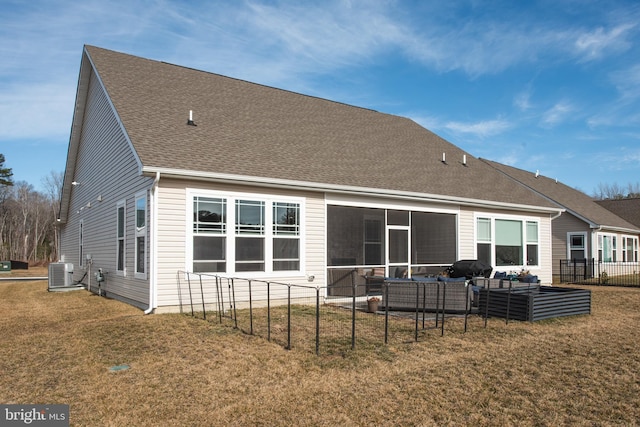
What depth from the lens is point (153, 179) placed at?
1016 centimetres

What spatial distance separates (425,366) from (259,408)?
8.26 ft

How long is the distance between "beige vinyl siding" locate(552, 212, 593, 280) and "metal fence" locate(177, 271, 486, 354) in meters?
17.6

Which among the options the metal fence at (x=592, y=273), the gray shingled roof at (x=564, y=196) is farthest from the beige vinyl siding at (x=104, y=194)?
the gray shingled roof at (x=564, y=196)

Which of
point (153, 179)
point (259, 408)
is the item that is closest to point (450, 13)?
point (153, 179)

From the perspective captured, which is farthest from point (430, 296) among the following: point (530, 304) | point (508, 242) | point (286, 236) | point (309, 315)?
point (508, 242)

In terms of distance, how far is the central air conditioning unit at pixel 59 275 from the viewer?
16.9 metres

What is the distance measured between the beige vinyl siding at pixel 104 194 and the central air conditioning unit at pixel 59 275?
A: 0.72 metres

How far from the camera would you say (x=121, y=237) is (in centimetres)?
1285

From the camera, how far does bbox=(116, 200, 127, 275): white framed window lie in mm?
12500

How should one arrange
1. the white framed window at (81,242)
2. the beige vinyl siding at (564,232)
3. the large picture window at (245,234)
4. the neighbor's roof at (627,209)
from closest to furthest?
the large picture window at (245,234), the white framed window at (81,242), the beige vinyl siding at (564,232), the neighbor's roof at (627,209)

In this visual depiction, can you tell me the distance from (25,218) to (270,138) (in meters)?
53.3

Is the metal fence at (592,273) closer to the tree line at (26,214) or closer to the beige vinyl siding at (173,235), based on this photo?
the beige vinyl siding at (173,235)

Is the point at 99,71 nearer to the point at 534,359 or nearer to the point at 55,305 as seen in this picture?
the point at 55,305

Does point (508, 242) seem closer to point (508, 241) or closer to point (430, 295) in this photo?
point (508, 241)
